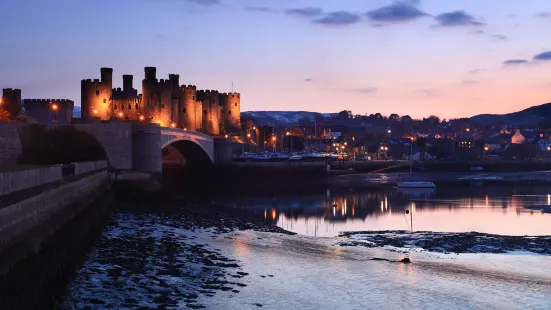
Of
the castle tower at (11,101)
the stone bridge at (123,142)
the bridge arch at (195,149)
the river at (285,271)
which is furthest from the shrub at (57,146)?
the castle tower at (11,101)

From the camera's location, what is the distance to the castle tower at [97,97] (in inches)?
→ 3191

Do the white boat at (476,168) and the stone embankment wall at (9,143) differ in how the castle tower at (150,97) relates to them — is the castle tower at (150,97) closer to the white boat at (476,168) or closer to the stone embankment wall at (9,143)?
the stone embankment wall at (9,143)

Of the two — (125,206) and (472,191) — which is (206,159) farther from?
(125,206)

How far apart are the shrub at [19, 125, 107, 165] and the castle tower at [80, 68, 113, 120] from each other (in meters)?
42.1

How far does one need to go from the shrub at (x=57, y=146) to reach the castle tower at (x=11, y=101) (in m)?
33.1

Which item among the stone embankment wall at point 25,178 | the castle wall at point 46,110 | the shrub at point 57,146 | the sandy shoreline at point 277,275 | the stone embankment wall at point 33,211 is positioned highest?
the castle wall at point 46,110

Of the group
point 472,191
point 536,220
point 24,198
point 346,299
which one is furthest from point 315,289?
point 472,191

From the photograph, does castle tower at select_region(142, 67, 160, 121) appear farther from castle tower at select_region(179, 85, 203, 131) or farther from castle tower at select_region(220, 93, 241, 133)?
castle tower at select_region(220, 93, 241, 133)

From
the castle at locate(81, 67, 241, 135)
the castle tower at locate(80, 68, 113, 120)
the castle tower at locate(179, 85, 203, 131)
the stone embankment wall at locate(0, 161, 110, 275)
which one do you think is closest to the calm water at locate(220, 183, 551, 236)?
the stone embankment wall at locate(0, 161, 110, 275)

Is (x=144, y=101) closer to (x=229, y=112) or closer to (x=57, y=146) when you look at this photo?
(x=229, y=112)

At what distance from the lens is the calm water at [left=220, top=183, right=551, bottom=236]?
3366cm

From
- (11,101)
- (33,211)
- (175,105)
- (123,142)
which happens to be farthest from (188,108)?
(33,211)

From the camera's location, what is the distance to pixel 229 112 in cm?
11269

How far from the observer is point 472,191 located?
61969mm
